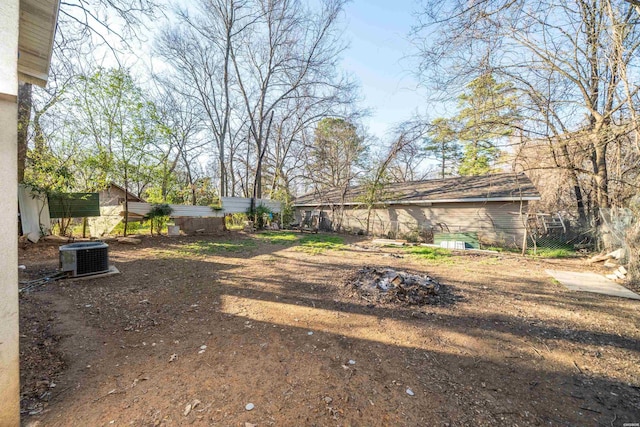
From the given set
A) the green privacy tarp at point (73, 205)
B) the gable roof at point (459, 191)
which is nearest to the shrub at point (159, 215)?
the green privacy tarp at point (73, 205)

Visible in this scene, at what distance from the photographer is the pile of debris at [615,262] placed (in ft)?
17.5

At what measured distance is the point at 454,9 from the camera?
3.38 meters

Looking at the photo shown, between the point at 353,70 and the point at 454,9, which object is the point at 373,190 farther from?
the point at 454,9

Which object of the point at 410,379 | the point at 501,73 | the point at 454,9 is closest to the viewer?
the point at 410,379

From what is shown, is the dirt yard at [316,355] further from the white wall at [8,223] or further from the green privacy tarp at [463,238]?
the green privacy tarp at [463,238]

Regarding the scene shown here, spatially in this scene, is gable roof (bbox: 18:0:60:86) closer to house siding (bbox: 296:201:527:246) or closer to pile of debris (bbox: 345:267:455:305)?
pile of debris (bbox: 345:267:455:305)

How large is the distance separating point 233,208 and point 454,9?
38.4 feet

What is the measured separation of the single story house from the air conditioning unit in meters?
10.9

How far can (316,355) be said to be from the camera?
8.04 ft

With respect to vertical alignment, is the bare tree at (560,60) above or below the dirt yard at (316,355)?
above

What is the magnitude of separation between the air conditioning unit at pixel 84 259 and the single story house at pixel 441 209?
10873mm

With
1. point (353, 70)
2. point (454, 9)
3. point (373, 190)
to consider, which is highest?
point (353, 70)

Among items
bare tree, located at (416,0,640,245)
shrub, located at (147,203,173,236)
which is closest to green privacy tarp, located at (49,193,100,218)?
shrub, located at (147,203,173,236)

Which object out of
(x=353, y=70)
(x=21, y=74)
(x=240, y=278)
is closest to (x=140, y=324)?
(x=240, y=278)
